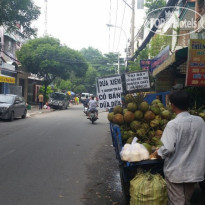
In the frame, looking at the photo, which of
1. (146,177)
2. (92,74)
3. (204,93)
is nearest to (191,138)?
(146,177)

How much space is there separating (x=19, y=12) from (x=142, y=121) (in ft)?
47.0

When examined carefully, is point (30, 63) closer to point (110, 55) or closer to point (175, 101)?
point (110, 55)

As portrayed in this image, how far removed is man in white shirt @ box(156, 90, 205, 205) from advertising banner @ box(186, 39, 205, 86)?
14.2 ft

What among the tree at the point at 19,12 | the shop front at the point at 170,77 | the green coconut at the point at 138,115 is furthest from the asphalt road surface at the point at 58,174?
the tree at the point at 19,12

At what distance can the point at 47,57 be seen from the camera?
1425 inches

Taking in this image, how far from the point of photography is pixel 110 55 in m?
63.0

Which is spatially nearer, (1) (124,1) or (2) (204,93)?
(2) (204,93)

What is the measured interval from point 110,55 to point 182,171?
60664 mm

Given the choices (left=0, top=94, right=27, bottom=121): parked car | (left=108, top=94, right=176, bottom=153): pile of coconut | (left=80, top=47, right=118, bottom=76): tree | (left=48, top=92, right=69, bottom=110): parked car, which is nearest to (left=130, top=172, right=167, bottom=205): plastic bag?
(left=108, top=94, right=176, bottom=153): pile of coconut

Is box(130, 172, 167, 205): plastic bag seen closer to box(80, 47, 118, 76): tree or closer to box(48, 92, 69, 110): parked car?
box(48, 92, 69, 110): parked car

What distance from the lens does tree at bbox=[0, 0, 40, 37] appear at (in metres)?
16.0

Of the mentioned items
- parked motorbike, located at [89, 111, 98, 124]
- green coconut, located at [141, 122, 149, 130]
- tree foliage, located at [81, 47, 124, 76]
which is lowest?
parked motorbike, located at [89, 111, 98, 124]

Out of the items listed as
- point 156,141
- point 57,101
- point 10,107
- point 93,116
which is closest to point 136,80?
point 156,141

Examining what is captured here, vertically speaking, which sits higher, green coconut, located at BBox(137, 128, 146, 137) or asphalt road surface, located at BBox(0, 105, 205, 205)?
green coconut, located at BBox(137, 128, 146, 137)
